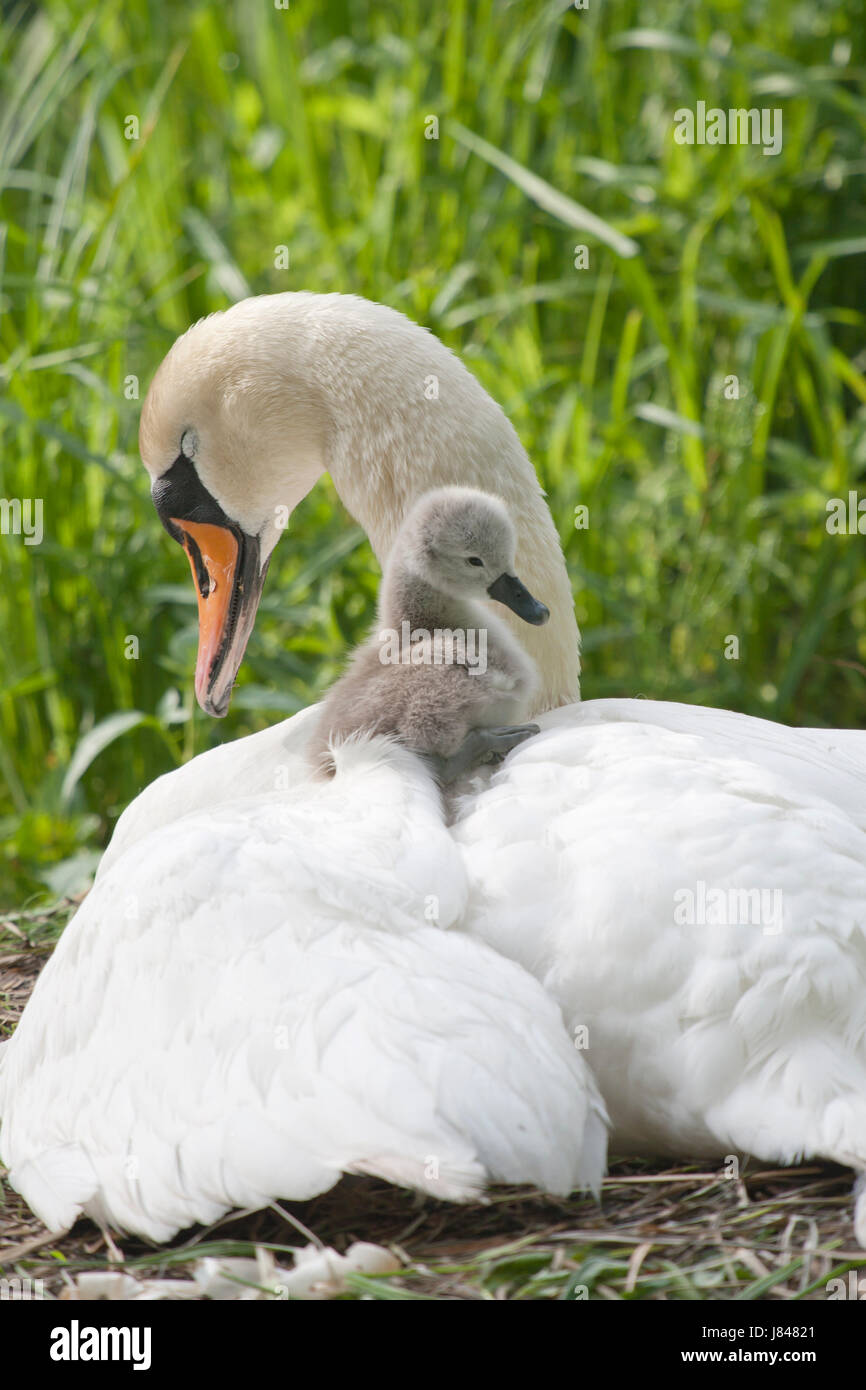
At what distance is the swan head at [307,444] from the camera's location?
308cm

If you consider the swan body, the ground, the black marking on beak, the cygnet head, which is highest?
the cygnet head

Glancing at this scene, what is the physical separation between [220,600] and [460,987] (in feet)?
4.56

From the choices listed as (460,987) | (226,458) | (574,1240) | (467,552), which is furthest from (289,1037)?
(226,458)

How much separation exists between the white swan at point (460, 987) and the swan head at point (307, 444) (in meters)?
0.71

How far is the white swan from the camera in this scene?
Result: 196 centimetres

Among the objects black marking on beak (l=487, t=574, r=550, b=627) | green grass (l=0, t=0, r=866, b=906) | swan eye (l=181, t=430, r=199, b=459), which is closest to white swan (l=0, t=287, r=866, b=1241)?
black marking on beak (l=487, t=574, r=550, b=627)

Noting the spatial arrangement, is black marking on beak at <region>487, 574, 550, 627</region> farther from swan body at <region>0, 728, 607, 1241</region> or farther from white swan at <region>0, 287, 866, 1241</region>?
swan body at <region>0, 728, 607, 1241</region>

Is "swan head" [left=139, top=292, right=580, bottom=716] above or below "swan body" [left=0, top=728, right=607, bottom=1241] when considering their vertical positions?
above

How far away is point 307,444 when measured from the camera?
10.7ft

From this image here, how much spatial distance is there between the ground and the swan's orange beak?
47.3 inches

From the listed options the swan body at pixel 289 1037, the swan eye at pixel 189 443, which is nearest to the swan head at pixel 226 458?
the swan eye at pixel 189 443

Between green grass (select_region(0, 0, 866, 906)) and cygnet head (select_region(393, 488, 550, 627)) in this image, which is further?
green grass (select_region(0, 0, 866, 906))

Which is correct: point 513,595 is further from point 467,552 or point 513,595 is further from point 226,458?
point 226,458
